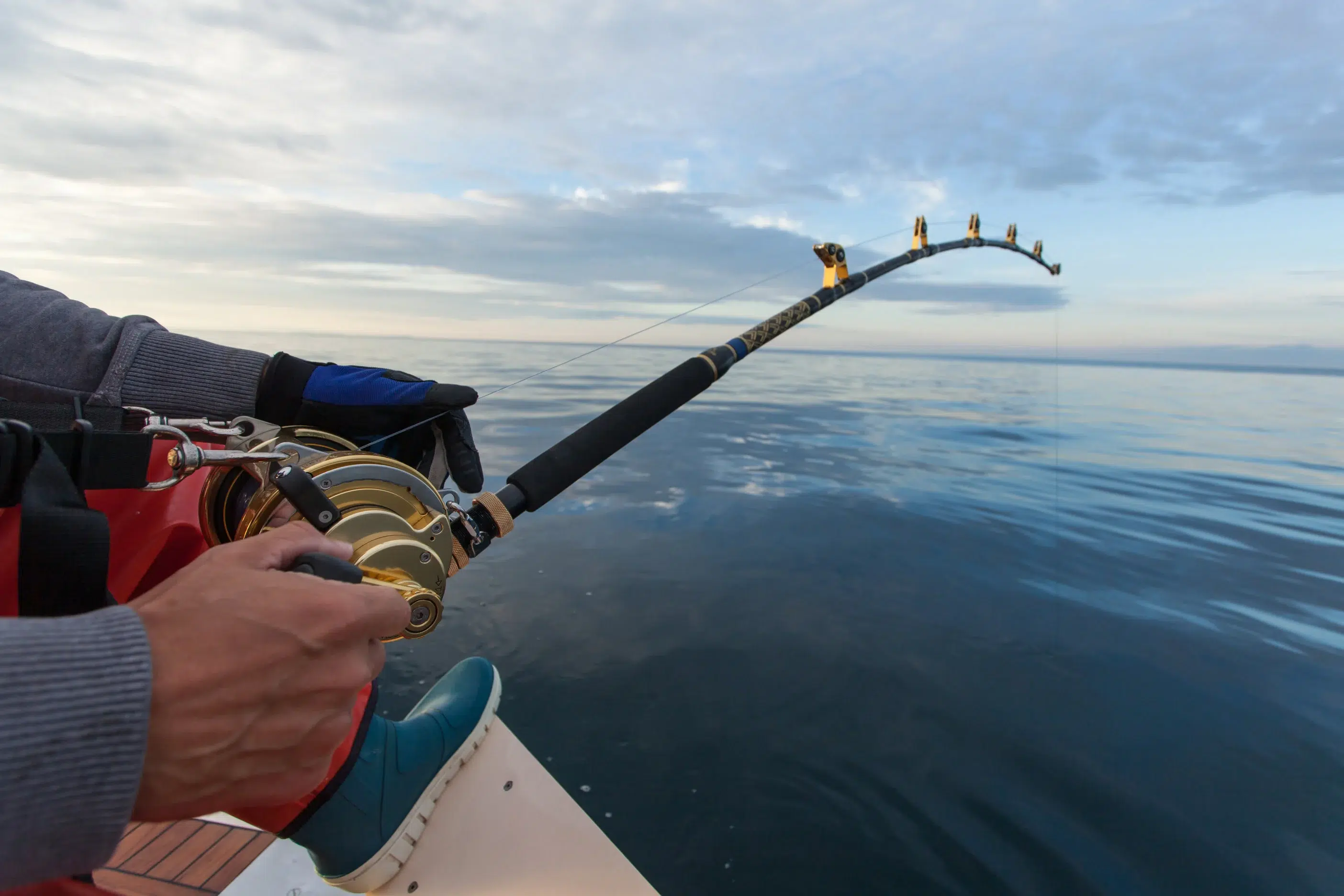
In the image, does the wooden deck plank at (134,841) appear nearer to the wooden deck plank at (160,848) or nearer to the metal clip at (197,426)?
the wooden deck plank at (160,848)

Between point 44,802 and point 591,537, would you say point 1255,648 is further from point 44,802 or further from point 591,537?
point 44,802

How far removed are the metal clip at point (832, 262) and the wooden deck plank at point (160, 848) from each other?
3.29 meters

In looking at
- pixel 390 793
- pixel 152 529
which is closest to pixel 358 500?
pixel 152 529

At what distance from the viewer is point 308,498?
3.55 ft

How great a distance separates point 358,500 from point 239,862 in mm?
1975

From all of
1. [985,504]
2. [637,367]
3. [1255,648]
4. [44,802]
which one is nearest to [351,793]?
[44,802]

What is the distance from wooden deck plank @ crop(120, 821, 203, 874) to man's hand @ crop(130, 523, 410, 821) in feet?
7.28

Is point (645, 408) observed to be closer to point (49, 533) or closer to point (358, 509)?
point (358, 509)

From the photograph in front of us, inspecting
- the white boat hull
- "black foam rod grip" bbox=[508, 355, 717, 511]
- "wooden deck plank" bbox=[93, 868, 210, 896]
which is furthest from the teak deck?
"black foam rod grip" bbox=[508, 355, 717, 511]

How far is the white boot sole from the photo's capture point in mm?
1867

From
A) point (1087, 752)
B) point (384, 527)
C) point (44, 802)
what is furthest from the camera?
point (1087, 752)

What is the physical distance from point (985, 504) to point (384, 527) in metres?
8.37

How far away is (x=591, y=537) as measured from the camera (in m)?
6.39

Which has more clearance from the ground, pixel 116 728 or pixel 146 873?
pixel 116 728
